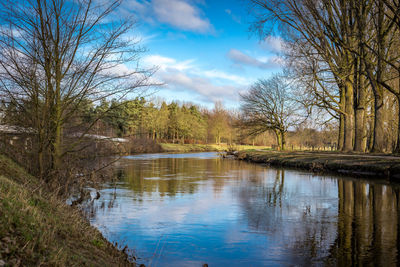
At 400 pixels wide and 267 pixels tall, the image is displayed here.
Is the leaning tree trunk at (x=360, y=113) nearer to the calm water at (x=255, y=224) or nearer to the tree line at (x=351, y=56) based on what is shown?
the tree line at (x=351, y=56)

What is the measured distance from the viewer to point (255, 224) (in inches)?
420

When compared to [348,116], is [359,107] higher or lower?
higher

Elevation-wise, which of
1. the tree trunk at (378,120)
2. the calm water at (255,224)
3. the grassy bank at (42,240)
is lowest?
the calm water at (255,224)

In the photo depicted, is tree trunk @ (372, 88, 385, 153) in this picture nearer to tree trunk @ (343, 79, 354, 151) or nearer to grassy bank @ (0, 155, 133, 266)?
tree trunk @ (343, 79, 354, 151)

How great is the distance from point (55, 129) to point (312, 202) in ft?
33.0

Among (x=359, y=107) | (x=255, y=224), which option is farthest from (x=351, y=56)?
(x=255, y=224)

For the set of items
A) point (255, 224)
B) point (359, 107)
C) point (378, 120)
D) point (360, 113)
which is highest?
point (359, 107)

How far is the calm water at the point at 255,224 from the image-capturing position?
306 inches

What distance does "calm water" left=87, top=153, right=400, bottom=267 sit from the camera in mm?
7766

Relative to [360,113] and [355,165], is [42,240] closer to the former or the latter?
[355,165]

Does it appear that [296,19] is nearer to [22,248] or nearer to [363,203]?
[363,203]

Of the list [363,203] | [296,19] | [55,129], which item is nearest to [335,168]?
[296,19]

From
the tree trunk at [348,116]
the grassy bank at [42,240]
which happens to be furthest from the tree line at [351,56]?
the grassy bank at [42,240]

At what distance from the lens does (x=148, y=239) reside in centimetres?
912
